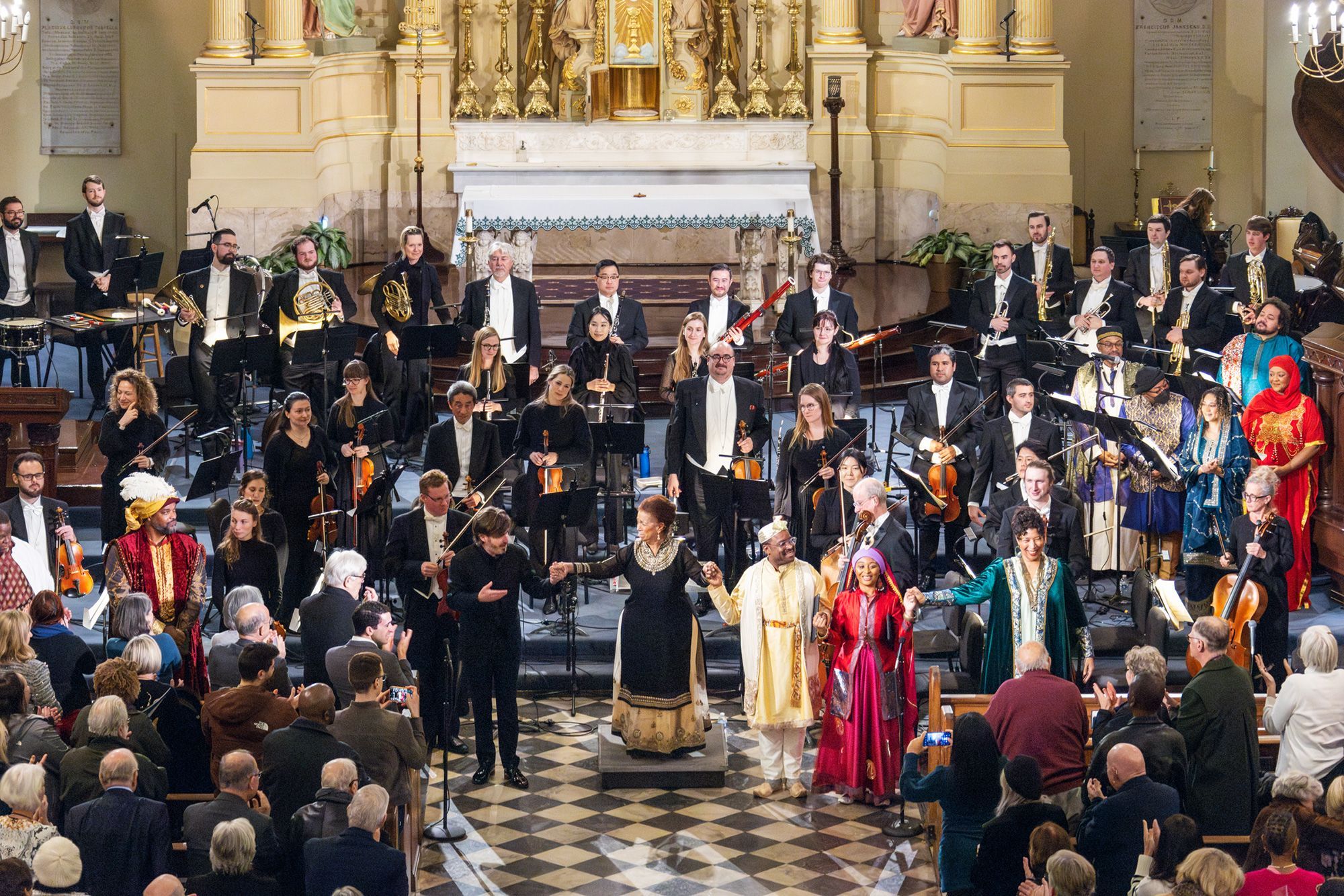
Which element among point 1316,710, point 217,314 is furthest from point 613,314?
point 1316,710

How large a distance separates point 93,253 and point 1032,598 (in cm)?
813

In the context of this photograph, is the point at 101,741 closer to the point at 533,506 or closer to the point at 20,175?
the point at 533,506

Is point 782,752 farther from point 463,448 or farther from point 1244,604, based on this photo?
point 463,448

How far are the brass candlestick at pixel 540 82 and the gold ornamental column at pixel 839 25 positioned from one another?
2.48 m

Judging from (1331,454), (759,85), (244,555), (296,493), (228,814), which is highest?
(759,85)

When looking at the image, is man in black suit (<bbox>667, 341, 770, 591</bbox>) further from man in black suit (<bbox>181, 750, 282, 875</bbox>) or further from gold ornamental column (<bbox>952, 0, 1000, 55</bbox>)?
gold ornamental column (<bbox>952, 0, 1000, 55</bbox>)

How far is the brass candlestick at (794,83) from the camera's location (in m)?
17.4

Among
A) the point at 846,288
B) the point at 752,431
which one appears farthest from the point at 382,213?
the point at 752,431

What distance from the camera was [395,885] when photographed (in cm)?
636

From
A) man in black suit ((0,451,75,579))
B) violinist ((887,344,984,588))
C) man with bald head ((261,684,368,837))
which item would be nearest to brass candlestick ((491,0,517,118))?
violinist ((887,344,984,588))

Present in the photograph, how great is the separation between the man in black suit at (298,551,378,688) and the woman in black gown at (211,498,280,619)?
2.47ft

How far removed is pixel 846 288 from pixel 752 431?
602cm

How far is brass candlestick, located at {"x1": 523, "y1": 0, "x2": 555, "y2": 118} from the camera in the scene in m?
17.2

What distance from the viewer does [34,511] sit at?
9.74m
